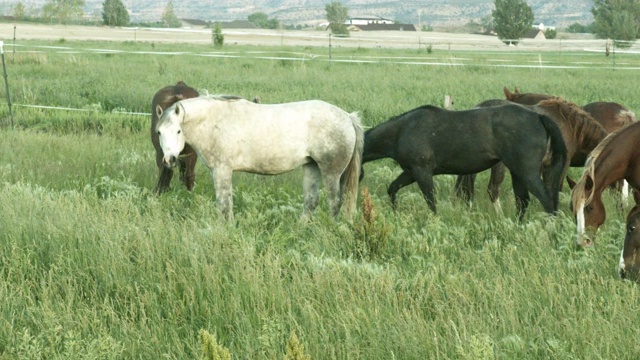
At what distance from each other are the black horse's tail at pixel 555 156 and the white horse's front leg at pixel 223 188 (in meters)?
2.95

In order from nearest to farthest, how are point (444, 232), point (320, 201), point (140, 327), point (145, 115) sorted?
point (140, 327) < point (444, 232) < point (320, 201) < point (145, 115)

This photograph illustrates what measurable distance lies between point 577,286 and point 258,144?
10.8 feet

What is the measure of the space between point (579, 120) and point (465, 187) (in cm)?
142

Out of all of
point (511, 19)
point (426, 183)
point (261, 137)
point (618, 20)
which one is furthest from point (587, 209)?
point (511, 19)

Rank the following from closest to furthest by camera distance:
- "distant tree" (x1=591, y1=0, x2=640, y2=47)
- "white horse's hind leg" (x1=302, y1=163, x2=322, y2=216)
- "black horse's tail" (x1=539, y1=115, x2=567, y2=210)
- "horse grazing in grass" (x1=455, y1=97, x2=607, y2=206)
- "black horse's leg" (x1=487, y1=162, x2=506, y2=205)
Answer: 1. "black horse's tail" (x1=539, y1=115, x2=567, y2=210)
2. "white horse's hind leg" (x1=302, y1=163, x2=322, y2=216)
3. "horse grazing in grass" (x1=455, y1=97, x2=607, y2=206)
4. "black horse's leg" (x1=487, y1=162, x2=506, y2=205)
5. "distant tree" (x1=591, y1=0, x2=640, y2=47)

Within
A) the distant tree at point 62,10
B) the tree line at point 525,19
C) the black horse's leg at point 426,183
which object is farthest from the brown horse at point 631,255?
the distant tree at point 62,10

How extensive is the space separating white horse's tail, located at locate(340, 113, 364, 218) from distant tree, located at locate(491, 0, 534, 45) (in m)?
74.6

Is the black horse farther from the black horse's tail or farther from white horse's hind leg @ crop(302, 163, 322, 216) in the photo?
white horse's hind leg @ crop(302, 163, 322, 216)

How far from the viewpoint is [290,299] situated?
5039 millimetres

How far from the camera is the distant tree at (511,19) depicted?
80.3 m

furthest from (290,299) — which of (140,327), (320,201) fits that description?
(320,201)

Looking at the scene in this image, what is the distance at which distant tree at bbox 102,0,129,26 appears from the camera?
98.8 m

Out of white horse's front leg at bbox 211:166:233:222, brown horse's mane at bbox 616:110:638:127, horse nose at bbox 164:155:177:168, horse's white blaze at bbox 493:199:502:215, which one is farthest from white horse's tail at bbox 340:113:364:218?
brown horse's mane at bbox 616:110:638:127

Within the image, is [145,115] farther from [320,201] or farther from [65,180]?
[320,201]
